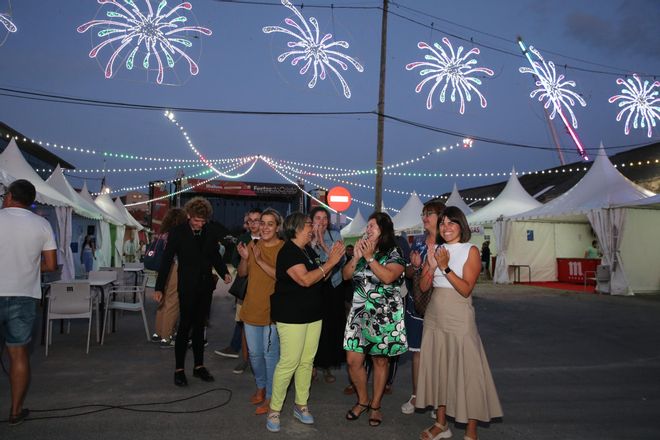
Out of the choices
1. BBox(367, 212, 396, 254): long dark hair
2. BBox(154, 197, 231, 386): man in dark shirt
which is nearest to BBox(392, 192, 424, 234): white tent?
BBox(154, 197, 231, 386): man in dark shirt

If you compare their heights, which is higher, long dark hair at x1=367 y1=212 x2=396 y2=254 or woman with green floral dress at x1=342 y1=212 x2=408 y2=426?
long dark hair at x1=367 y1=212 x2=396 y2=254

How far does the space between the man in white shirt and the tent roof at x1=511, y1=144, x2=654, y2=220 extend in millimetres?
14347

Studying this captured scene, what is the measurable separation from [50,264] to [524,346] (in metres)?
5.81

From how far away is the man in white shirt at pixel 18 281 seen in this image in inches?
132

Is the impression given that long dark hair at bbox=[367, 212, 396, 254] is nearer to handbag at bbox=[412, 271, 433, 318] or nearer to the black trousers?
handbag at bbox=[412, 271, 433, 318]

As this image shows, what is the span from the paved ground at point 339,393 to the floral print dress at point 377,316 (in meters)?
0.60

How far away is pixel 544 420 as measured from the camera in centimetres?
374

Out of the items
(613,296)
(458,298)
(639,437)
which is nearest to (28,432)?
(458,298)

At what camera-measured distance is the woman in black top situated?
334cm

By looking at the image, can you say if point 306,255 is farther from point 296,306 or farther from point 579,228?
point 579,228

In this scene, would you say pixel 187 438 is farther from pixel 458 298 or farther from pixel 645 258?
pixel 645 258

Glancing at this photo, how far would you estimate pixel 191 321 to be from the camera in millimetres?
4594

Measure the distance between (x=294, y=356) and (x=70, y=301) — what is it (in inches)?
154

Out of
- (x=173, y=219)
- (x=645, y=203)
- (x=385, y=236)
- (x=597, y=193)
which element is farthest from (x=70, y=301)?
(x=597, y=193)
